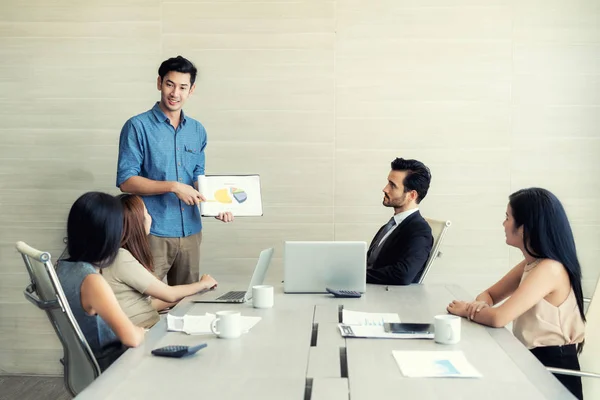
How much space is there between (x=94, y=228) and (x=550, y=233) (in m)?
1.77

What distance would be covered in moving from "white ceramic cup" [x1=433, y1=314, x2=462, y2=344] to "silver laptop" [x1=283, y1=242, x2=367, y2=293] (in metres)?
0.99

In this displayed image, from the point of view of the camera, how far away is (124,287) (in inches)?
124

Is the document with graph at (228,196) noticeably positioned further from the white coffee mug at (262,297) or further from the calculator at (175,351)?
the calculator at (175,351)

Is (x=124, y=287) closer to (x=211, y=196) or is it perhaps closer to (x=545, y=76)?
(x=211, y=196)

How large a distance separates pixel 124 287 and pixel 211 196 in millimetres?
1178

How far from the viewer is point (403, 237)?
3980 millimetres

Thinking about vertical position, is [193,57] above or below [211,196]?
above

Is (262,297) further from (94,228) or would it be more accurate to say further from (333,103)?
(333,103)

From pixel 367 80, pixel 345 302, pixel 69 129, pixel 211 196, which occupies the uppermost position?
pixel 367 80

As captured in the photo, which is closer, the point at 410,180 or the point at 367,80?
the point at 410,180

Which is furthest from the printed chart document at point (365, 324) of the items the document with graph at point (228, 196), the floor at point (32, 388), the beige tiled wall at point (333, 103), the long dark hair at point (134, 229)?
the floor at point (32, 388)

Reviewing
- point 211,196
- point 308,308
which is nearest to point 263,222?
point 211,196

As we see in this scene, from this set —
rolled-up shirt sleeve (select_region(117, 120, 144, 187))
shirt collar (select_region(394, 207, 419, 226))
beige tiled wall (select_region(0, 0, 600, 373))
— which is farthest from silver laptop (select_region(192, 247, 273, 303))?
beige tiled wall (select_region(0, 0, 600, 373))

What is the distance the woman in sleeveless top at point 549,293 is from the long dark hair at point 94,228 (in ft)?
4.50
